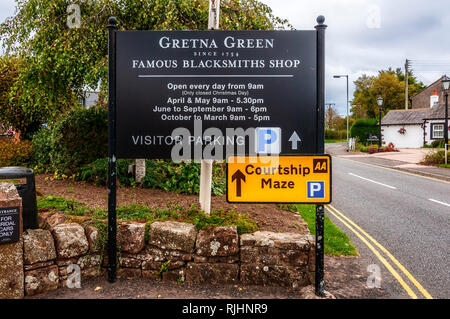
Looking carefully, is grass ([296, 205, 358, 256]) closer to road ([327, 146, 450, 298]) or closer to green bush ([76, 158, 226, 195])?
road ([327, 146, 450, 298])

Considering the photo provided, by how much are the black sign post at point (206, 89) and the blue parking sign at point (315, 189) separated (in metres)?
0.39

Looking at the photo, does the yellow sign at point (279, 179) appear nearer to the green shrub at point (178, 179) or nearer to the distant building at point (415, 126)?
the green shrub at point (178, 179)

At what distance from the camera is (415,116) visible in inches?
1542

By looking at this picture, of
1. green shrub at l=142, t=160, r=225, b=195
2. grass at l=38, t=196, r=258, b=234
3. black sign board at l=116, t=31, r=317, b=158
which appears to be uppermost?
black sign board at l=116, t=31, r=317, b=158

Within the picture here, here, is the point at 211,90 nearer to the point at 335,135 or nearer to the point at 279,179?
the point at 279,179

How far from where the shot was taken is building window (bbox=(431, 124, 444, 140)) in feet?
116

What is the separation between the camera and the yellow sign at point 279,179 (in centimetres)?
333

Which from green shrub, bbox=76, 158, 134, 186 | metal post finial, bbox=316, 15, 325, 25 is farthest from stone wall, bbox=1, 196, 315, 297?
green shrub, bbox=76, 158, 134, 186

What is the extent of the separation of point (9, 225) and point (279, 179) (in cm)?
276

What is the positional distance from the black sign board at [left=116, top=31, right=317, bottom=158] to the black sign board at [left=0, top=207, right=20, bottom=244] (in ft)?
3.88

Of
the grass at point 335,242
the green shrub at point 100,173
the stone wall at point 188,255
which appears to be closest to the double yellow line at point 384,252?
the grass at point 335,242

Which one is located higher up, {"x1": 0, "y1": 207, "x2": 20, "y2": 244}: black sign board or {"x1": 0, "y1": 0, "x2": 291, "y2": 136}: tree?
{"x1": 0, "y1": 0, "x2": 291, "y2": 136}: tree
